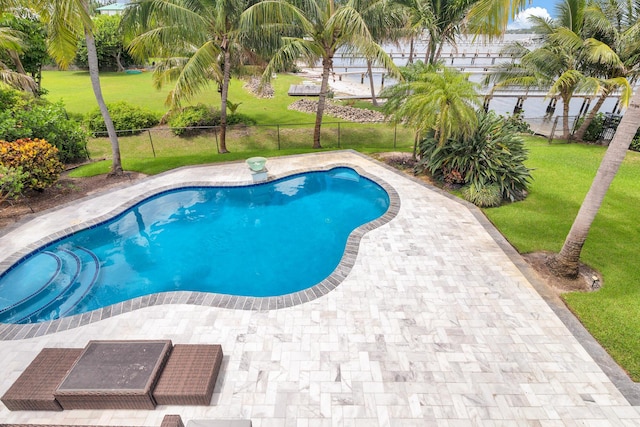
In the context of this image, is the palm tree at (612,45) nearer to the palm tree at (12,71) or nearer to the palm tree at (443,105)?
the palm tree at (443,105)

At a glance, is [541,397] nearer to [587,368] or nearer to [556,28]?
[587,368]

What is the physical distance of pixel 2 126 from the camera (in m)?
12.0

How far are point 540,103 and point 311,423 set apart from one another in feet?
106

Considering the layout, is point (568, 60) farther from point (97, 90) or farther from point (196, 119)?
point (97, 90)

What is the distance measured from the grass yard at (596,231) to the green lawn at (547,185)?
2cm

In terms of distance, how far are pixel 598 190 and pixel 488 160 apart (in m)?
5.28

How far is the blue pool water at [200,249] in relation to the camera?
8.62m

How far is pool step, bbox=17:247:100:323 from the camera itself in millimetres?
7948

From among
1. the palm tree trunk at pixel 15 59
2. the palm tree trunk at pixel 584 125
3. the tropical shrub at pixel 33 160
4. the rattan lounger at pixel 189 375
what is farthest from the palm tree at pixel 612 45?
the palm tree trunk at pixel 15 59

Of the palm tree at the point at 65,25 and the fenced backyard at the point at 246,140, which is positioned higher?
the palm tree at the point at 65,25

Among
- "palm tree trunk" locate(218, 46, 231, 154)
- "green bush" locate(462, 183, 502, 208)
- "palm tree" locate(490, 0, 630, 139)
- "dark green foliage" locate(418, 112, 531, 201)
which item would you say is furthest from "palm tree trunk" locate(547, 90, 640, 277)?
"palm tree trunk" locate(218, 46, 231, 154)

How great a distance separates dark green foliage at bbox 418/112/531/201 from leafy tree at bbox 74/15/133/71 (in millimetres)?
47060

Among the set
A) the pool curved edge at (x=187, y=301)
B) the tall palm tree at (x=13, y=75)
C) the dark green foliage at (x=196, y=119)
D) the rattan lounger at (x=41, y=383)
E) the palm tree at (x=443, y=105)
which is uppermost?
the tall palm tree at (x=13, y=75)

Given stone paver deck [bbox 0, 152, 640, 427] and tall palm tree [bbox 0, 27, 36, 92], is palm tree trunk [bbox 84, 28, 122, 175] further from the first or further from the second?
tall palm tree [bbox 0, 27, 36, 92]
